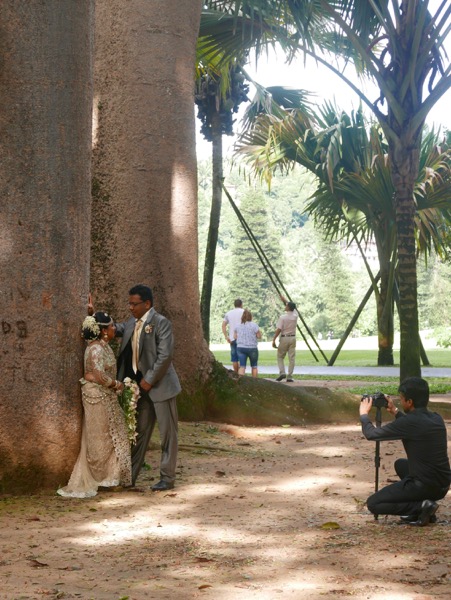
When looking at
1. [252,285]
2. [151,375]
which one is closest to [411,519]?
[151,375]

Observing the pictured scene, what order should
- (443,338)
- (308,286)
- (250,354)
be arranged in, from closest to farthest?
(250,354)
(443,338)
(308,286)

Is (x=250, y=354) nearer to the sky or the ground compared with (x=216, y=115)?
nearer to the ground

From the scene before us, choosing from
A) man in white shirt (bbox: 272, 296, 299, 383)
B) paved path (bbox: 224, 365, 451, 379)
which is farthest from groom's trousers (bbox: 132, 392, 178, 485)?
paved path (bbox: 224, 365, 451, 379)

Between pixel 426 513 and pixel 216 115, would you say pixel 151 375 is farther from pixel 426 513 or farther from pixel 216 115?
pixel 216 115

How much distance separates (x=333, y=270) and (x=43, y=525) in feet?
225

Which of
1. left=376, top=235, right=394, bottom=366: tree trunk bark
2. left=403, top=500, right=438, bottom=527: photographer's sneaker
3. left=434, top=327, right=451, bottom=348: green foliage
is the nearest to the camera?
left=403, top=500, right=438, bottom=527: photographer's sneaker

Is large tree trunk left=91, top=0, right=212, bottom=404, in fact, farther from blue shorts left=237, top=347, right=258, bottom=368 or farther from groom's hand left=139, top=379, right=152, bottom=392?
blue shorts left=237, top=347, right=258, bottom=368

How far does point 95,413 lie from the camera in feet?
27.5

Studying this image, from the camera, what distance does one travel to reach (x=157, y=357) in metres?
8.60

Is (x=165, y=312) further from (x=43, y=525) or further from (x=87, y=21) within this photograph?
(x=43, y=525)

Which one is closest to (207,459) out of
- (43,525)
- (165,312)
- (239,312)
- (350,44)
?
(165,312)

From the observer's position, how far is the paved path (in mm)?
22766

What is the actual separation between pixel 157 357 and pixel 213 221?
46.2 feet

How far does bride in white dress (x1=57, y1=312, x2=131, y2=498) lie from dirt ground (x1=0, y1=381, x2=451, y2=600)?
0.59ft
